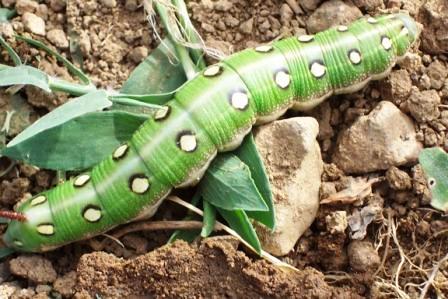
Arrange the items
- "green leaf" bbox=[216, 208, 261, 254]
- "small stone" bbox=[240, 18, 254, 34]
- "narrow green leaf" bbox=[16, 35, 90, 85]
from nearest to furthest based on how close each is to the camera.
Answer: "green leaf" bbox=[216, 208, 261, 254]
"narrow green leaf" bbox=[16, 35, 90, 85]
"small stone" bbox=[240, 18, 254, 34]

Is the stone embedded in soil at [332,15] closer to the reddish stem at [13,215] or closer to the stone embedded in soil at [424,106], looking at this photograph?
the stone embedded in soil at [424,106]

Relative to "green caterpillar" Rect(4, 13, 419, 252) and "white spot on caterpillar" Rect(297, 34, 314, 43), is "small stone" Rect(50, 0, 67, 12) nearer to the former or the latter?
"green caterpillar" Rect(4, 13, 419, 252)

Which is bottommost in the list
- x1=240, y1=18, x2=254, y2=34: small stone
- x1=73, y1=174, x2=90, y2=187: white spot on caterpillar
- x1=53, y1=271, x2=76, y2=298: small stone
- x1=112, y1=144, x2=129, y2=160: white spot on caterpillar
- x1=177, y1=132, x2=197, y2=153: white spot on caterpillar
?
x1=53, y1=271, x2=76, y2=298: small stone

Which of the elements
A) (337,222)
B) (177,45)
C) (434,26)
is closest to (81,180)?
(177,45)

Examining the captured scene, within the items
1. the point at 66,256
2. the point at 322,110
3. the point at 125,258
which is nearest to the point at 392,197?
the point at 322,110

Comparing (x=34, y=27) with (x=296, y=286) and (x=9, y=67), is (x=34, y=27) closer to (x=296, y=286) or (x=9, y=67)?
(x=9, y=67)

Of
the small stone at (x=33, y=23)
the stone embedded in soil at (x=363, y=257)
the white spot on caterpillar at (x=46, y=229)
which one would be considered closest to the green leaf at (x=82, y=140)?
the white spot on caterpillar at (x=46, y=229)

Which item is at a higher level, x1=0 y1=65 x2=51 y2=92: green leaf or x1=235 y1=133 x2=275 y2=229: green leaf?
x1=0 y1=65 x2=51 y2=92: green leaf

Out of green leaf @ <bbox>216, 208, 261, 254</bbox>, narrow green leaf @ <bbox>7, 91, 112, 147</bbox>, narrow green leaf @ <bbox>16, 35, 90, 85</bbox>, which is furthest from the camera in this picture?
narrow green leaf @ <bbox>16, 35, 90, 85</bbox>

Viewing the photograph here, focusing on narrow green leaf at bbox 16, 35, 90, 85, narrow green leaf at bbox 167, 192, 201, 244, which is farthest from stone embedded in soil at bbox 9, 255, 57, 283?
narrow green leaf at bbox 16, 35, 90, 85
